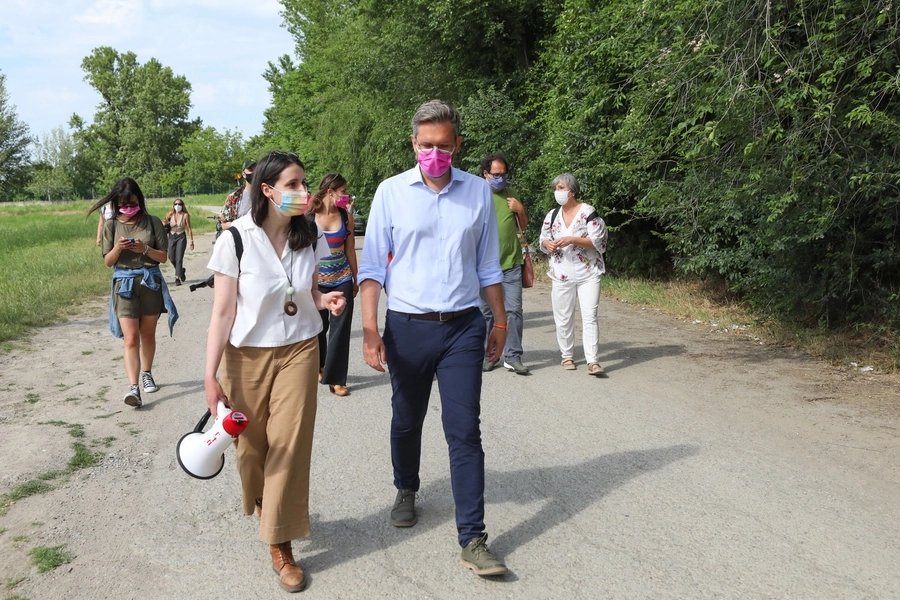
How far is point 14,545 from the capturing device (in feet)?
13.6

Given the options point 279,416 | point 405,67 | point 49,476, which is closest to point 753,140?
point 279,416

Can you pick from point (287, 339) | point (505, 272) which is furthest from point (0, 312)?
point (287, 339)

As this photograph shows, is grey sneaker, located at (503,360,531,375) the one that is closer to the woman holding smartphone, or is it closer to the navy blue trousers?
the woman holding smartphone

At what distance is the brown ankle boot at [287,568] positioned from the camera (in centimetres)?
364

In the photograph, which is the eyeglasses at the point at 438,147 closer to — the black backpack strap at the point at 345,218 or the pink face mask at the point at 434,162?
the pink face mask at the point at 434,162

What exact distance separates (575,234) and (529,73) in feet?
45.7

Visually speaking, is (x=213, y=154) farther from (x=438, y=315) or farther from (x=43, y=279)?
(x=438, y=315)

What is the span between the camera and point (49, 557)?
399cm

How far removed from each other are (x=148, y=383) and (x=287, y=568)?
14.5 ft

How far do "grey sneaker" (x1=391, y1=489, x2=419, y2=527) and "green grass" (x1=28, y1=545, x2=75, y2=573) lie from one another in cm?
160

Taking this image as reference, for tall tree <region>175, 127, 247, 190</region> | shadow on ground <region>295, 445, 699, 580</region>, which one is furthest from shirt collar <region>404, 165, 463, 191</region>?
tall tree <region>175, 127, 247, 190</region>

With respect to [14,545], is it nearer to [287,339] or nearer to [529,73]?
[287,339]

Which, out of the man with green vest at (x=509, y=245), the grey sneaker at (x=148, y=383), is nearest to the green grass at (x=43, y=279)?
the grey sneaker at (x=148, y=383)

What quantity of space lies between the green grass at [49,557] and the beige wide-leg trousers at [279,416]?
1.03 m
